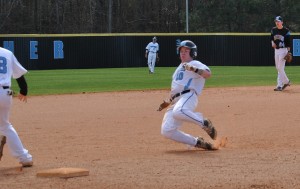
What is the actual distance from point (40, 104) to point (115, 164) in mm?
8959

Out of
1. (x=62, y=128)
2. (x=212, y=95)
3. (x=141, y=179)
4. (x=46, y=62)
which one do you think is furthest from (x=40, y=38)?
(x=141, y=179)

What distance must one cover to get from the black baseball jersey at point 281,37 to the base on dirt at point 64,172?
12.9m

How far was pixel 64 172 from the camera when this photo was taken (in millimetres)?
8133

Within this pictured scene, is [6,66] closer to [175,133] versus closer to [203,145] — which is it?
[175,133]

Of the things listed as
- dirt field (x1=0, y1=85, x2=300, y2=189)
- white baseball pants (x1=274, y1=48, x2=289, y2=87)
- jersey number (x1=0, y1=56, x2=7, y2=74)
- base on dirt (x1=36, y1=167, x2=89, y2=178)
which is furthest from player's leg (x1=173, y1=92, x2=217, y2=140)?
white baseball pants (x1=274, y1=48, x2=289, y2=87)

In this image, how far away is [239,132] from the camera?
12.4 metres

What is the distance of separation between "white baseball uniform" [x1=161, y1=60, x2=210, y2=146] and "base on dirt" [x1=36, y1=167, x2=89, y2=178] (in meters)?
2.29

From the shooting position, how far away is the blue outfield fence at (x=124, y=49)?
37031mm

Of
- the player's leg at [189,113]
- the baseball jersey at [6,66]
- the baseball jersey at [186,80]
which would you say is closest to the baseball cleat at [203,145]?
the player's leg at [189,113]

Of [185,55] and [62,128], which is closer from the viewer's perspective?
[185,55]

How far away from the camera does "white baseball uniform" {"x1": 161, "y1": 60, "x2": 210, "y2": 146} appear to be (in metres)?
10.3

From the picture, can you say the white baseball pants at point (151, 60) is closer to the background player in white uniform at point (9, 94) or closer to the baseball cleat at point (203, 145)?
the baseball cleat at point (203, 145)

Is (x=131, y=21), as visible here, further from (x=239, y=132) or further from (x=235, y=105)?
(x=239, y=132)

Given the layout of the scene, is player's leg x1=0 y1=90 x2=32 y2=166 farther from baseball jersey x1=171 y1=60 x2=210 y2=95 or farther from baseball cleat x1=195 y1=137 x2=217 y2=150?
baseball jersey x1=171 y1=60 x2=210 y2=95
